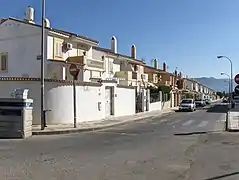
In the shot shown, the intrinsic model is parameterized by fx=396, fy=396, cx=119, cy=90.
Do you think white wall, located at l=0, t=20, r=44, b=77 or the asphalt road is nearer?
the asphalt road

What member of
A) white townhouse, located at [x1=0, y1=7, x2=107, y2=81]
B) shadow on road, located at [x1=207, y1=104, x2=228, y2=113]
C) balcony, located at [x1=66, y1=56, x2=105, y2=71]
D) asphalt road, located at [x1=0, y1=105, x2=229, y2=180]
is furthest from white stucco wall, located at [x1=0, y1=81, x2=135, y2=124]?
shadow on road, located at [x1=207, y1=104, x2=228, y2=113]

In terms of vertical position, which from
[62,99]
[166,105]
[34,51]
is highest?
[34,51]

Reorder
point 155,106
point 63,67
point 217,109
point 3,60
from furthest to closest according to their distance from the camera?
1. point 217,109
2. point 155,106
3. point 3,60
4. point 63,67

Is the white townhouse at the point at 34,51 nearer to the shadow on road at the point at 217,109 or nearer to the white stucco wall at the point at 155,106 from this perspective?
the white stucco wall at the point at 155,106

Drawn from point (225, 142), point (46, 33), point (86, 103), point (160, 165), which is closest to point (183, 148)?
point (225, 142)

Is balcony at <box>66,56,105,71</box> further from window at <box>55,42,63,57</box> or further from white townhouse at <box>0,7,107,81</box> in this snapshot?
window at <box>55,42,63,57</box>

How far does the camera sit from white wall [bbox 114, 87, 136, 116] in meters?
36.6

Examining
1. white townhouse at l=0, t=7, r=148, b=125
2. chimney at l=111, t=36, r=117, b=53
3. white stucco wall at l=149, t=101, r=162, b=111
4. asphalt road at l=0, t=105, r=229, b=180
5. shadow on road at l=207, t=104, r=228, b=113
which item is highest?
chimney at l=111, t=36, r=117, b=53

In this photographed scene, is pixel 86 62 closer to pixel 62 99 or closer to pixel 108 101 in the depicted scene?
pixel 108 101

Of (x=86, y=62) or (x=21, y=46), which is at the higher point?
(x=21, y=46)

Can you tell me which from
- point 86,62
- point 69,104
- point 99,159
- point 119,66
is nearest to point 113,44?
point 119,66

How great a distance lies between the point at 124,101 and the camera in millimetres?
38781

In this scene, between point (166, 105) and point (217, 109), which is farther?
point (166, 105)

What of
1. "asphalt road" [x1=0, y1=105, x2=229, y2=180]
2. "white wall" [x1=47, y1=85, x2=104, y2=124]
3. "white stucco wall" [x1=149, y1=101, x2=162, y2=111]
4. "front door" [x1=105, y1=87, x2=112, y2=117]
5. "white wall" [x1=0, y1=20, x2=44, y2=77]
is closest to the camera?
"asphalt road" [x1=0, y1=105, x2=229, y2=180]
